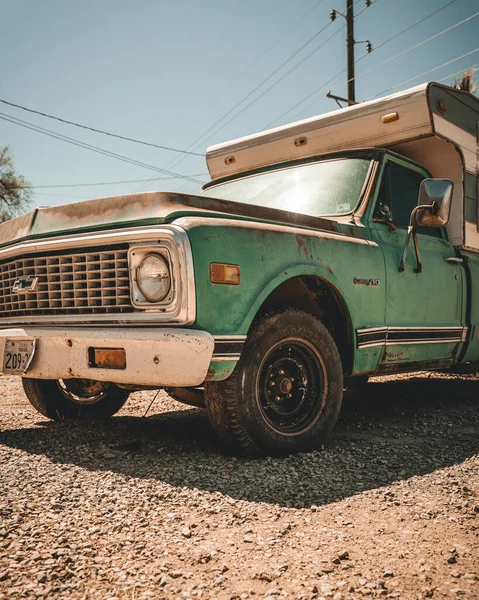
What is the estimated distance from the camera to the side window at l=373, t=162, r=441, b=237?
13.3ft

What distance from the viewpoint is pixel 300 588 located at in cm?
167

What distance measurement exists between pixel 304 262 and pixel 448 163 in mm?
2287

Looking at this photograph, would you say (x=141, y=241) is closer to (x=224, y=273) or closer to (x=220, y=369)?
(x=224, y=273)

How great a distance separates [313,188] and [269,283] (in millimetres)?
1426

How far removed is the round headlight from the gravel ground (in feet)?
2.86

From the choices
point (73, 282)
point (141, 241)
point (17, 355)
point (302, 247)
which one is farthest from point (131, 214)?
point (17, 355)

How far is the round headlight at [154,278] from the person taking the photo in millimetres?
2707

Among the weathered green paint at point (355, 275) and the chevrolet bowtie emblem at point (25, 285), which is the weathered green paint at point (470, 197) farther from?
the chevrolet bowtie emblem at point (25, 285)

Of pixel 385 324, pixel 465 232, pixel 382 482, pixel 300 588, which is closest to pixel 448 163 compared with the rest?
pixel 465 232

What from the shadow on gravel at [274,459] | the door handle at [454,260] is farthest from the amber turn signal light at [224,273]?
the door handle at [454,260]

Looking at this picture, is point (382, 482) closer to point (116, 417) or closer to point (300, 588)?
point (300, 588)

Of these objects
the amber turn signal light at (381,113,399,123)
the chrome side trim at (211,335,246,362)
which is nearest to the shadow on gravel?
the chrome side trim at (211,335,246,362)

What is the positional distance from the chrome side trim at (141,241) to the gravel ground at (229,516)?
0.74m

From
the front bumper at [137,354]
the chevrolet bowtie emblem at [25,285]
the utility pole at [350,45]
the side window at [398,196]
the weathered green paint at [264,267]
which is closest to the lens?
the front bumper at [137,354]
